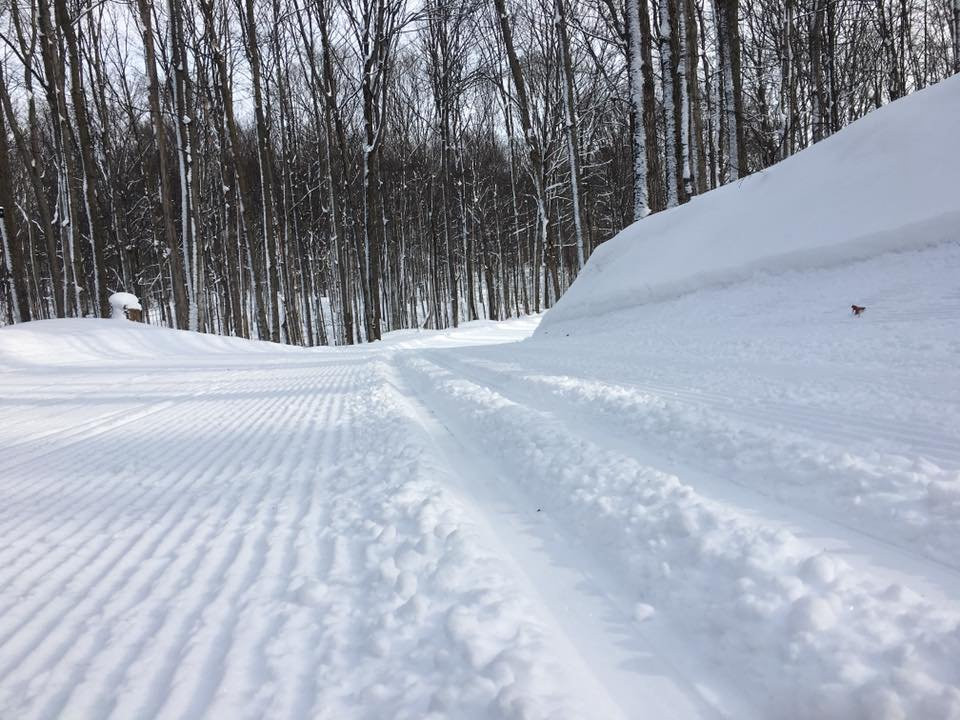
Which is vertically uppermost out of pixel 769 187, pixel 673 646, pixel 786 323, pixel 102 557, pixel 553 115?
pixel 553 115

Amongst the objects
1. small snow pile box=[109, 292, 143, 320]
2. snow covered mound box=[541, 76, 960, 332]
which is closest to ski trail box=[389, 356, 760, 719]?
snow covered mound box=[541, 76, 960, 332]

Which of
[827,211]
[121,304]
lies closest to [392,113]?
[121,304]

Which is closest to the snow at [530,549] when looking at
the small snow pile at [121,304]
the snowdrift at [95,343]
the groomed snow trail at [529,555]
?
the groomed snow trail at [529,555]

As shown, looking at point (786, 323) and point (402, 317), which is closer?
point (786, 323)

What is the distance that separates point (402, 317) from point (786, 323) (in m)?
25.6

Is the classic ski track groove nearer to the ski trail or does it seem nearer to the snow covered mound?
the ski trail

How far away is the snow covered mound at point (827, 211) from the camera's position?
4520 millimetres

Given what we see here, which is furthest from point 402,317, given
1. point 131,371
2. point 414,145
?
point 131,371

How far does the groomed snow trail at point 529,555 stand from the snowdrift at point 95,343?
5.44 m

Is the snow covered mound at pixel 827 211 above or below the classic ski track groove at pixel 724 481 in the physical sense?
above

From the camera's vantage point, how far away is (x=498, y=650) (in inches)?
41.5

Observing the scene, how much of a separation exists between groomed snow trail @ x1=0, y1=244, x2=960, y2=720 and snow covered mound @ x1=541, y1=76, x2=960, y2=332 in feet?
4.95

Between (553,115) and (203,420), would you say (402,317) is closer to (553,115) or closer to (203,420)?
(553,115)

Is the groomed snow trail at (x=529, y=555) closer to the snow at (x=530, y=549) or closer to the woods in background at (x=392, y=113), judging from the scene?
the snow at (x=530, y=549)
